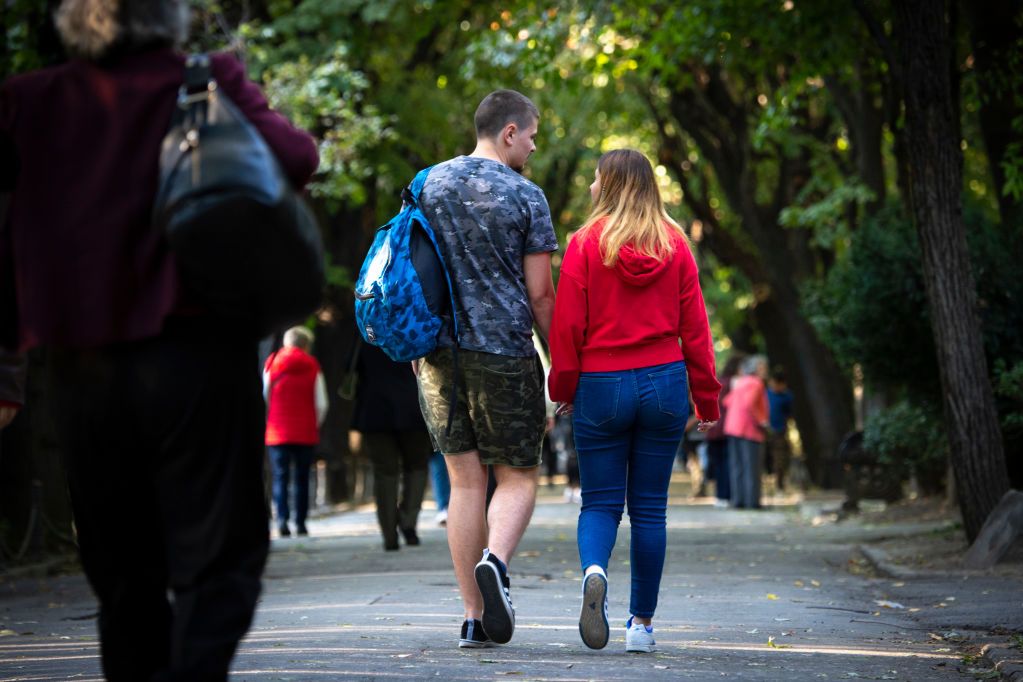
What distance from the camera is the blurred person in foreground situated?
3641 millimetres

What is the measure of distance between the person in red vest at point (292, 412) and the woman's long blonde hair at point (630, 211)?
9814mm

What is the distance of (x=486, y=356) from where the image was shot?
20.4ft

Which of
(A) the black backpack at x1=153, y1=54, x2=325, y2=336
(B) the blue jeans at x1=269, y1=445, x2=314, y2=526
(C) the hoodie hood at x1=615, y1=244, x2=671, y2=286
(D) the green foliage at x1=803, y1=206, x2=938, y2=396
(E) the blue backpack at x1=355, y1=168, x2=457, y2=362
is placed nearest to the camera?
(A) the black backpack at x1=153, y1=54, x2=325, y2=336

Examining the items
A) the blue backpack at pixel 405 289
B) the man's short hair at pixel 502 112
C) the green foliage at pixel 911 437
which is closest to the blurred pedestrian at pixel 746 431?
the green foliage at pixel 911 437

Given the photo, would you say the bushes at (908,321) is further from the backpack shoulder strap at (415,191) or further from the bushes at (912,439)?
the backpack shoulder strap at (415,191)

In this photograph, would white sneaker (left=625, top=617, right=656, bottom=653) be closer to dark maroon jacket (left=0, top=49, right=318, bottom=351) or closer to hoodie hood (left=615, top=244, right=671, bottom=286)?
hoodie hood (left=615, top=244, right=671, bottom=286)

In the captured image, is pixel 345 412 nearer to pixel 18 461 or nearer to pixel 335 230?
pixel 335 230

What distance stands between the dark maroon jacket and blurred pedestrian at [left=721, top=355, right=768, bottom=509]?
17858mm

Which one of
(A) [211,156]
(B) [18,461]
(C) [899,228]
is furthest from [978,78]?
(A) [211,156]

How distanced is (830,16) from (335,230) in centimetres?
1310

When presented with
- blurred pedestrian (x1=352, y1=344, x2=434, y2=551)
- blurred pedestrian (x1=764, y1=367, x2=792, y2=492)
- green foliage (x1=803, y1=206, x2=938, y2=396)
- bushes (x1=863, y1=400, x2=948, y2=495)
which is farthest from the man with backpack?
blurred pedestrian (x1=764, y1=367, x2=792, y2=492)

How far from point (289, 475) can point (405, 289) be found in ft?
35.5

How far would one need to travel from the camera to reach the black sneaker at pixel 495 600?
593 cm

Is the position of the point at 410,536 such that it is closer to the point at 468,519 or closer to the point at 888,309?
the point at 888,309
